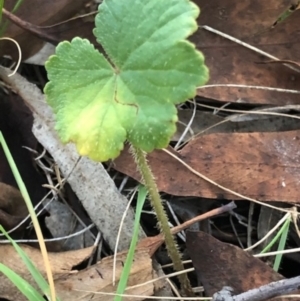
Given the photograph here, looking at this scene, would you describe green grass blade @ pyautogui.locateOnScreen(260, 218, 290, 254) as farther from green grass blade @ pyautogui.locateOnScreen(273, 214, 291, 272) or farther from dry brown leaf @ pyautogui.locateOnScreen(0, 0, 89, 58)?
dry brown leaf @ pyautogui.locateOnScreen(0, 0, 89, 58)

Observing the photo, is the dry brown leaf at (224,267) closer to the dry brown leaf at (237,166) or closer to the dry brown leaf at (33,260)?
the dry brown leaf at (237,166)

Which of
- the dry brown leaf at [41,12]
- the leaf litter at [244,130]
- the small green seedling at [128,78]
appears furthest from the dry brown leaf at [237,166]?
the dry brown leaf at [41,12]

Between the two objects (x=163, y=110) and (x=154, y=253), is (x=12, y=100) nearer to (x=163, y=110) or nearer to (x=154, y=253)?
(x=154, y=253)

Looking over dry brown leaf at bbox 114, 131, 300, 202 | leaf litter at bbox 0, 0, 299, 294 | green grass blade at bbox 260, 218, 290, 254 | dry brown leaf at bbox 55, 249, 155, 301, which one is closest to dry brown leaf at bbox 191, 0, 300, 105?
leaf litter at bbox 0, 0, 299, 294

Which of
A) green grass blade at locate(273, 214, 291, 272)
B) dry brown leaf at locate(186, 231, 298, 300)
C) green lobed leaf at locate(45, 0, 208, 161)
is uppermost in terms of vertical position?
green lobed leaf at locate(45, 0, 208, 161)

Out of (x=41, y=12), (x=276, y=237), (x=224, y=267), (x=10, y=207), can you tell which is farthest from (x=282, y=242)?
(x=41, y=12)

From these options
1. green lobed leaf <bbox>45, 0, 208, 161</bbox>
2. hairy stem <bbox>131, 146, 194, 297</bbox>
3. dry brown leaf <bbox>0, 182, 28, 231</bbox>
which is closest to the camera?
green lobed leaf <bbox>45, 0, 208, 161</bbox>

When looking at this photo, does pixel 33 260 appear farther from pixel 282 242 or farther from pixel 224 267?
pixel 282 242

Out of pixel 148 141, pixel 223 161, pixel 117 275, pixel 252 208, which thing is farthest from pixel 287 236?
pixel 148 141
